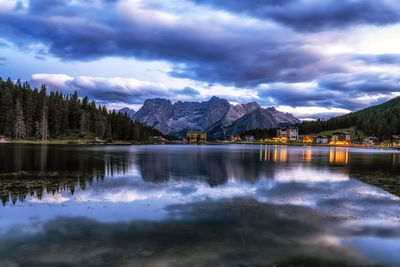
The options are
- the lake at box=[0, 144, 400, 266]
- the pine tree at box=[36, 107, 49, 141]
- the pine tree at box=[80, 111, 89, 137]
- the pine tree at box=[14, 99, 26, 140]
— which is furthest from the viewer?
the pine tree at box=[80, 111, 89, 137]

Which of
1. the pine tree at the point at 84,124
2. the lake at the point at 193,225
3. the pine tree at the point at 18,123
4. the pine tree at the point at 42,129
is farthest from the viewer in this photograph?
the pine tree at the point at 84,124

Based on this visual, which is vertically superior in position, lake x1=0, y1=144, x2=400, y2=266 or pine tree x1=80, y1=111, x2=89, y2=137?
pine tree x1=80, y1=111, x2=89, y2=137

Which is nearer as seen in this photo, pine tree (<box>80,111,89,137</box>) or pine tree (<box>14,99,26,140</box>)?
pine tree (<box>14,99,26,140</box>)

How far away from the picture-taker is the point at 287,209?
73.5ft

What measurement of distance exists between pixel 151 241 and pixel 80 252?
356 centimetres

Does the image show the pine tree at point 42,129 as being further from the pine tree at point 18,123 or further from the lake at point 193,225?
the lake at point 193,225

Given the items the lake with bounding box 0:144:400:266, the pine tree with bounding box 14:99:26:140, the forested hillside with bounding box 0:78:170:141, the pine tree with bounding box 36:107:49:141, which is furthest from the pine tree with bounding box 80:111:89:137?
the lake with bounding box 0:144:400:266

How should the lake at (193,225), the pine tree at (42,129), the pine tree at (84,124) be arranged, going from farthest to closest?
1. the pine tree at (84,124)
2. the pine tree at (42,129)
3. the lake at (193,225)

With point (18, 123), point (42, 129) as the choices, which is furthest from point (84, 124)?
point (18, 123)

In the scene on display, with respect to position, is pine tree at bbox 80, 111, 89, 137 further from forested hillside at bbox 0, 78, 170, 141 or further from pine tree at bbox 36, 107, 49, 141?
pine tree at bbox 36, 107, 49, 141

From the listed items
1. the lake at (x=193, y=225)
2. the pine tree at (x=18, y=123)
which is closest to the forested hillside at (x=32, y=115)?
the pine tree at (x=18, y=123)

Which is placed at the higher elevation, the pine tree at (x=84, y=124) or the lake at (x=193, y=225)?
the pine tree at (x=84, y=124)

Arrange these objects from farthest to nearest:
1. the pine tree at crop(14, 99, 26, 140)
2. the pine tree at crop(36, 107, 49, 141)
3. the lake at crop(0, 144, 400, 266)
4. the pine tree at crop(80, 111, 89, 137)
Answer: the pine tree at crop(80, 111, 89, 137) → the pine tree at crop(36, 107, 49, 141) → the pine tree at crop(14, 99, 26, 140) → the lake at crop(0, 144, 400, 266)

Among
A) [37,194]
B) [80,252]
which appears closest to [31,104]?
[37,194]
